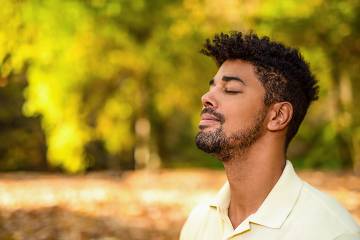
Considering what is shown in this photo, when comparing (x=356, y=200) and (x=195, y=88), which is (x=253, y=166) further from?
(x=195, y=88)

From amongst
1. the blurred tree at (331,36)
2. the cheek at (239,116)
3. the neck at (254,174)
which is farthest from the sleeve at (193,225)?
the blurred tree at (331,36)

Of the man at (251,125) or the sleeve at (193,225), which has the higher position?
the man at (251,125)

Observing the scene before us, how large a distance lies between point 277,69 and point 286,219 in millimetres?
619

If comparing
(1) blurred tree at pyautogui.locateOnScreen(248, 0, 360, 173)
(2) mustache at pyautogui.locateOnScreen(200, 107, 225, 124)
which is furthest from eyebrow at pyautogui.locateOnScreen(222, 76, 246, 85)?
(1) blurred tree at pyautogui.locateOnScreen(248, 0, 360, 173)

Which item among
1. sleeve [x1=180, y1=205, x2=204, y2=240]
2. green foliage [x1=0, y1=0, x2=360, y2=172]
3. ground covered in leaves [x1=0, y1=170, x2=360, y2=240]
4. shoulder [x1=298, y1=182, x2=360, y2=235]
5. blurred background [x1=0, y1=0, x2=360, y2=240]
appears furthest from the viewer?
green foliage [x1=0, y1=0, x2=360, y2=172]

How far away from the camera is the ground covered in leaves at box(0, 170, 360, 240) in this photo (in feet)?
25.4

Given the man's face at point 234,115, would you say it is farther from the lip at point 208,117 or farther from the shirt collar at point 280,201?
the shirt collar at point 280,201

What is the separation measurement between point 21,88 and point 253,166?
1905cm

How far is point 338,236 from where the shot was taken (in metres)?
2.01

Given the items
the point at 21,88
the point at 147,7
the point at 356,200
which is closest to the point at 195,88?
the point at 147,7

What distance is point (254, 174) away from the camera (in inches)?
95.1

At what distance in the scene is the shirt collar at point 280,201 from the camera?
2178mm

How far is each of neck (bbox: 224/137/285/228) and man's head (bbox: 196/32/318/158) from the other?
5cm

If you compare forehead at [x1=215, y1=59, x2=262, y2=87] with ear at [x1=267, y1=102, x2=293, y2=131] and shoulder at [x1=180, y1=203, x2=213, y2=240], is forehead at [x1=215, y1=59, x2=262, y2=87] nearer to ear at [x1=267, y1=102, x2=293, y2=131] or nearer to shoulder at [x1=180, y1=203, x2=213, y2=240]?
ear at [x1=267, y1=102, x2=293, y2=131]
